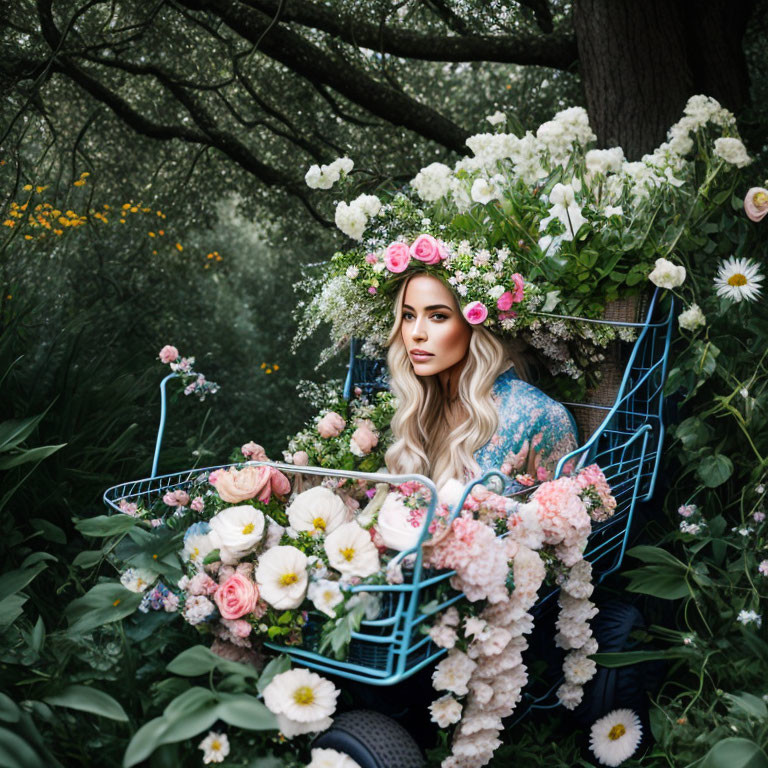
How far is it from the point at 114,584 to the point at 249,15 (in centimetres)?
383

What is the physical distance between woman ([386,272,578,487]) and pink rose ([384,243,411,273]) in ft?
0.32

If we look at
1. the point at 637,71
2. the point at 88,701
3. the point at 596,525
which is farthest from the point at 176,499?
the point at 637,71

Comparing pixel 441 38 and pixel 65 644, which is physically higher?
pixel 441 38

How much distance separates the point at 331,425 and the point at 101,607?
1250 millimetres

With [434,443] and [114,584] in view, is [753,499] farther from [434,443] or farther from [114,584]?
[114,584]

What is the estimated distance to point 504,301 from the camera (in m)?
2.81

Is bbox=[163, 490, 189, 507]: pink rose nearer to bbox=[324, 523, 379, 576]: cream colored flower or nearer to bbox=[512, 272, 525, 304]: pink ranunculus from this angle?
bbox=[324, 523, 379, 576]: cream colored flower

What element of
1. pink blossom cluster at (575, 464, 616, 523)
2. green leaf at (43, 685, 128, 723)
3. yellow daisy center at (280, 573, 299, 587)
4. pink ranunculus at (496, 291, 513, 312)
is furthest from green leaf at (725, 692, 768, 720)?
green leaf at (43, 685, 128, 723)

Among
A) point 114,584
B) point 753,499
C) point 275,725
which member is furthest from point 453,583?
point 753,499

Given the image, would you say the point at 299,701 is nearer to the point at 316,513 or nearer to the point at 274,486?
the point at 316,513

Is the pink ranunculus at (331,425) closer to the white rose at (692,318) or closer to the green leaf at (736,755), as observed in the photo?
the white rose at (692,318)

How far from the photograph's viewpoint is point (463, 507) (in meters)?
2.21

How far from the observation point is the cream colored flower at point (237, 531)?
2160mm

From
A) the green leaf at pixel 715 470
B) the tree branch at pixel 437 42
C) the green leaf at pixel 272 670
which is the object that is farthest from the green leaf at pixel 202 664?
the tree branch at pixel 437 42
